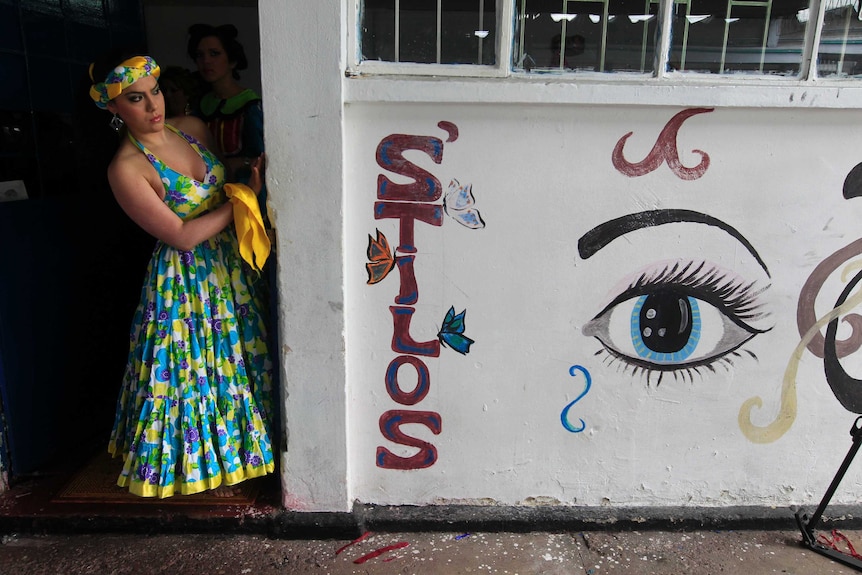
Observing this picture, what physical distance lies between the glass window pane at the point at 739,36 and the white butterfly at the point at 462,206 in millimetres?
915

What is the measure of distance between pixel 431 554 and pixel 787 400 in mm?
1613

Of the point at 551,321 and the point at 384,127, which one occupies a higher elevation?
the point at 384,127

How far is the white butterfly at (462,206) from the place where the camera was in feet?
7.85

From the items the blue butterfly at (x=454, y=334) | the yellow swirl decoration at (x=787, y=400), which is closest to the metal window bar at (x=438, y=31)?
the blue butterfly at (x=454, y=334)

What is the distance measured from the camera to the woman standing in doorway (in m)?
2.77

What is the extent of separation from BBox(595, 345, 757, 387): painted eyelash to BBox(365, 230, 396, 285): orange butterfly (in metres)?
0.93

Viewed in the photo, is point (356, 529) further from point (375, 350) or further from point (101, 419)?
point (101, 419)

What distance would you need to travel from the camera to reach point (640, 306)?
8.27 ft

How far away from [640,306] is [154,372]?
1.94 metres

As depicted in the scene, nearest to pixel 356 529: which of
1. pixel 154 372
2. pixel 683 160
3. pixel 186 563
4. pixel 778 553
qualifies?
pixel 186 563

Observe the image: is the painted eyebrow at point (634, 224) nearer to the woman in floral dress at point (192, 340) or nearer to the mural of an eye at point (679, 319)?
the mural of an eye at point (679, 319)

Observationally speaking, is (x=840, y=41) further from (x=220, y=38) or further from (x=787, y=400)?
(x=220, y=38)

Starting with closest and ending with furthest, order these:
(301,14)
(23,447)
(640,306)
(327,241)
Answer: (301,14)
(327,241)
(640,306)
(23,447)

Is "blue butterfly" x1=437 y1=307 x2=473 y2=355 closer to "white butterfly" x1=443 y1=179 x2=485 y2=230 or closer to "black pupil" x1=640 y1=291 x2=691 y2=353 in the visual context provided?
"white butterfly" x1=443 y1=179 x2=485 y2=230
